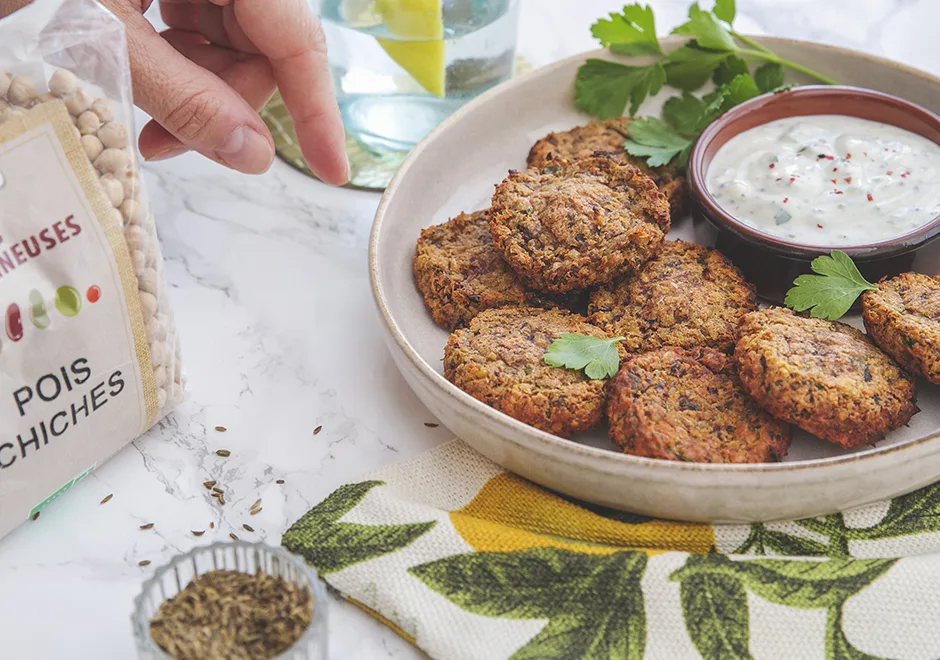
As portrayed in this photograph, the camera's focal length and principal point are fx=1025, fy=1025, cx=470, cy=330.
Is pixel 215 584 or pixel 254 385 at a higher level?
pixel 215 584

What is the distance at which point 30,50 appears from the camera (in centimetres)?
194

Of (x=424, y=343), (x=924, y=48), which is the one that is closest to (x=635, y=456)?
(x=424, y=343)

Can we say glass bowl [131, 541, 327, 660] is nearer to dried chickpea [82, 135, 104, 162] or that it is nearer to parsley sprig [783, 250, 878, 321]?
dried chickpea [82, 135, 104, 162]

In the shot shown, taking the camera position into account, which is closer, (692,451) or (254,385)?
(692,451)

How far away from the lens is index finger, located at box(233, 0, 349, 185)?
260 cm

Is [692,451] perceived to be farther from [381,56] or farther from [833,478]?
[381,56]

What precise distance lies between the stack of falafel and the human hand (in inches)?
17.3

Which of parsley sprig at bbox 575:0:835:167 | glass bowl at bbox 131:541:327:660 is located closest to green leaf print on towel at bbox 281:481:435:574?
glass bowl at bbox 131:541:327:660

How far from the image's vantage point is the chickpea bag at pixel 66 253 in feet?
6.39

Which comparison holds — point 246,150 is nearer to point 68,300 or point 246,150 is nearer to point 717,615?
point 68,300

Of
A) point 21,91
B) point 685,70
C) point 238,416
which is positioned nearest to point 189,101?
point 21,91

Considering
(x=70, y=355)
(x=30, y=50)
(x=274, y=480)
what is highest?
(x=30, y=50)

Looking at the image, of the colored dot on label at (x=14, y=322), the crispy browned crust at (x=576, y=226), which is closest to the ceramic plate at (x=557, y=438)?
the crispy browned crust at (x=576, y=226)

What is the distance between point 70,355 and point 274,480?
56 centimetres
